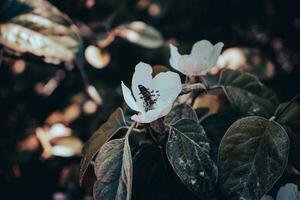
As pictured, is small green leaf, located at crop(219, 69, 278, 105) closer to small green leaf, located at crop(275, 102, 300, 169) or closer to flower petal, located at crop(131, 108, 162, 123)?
small green leaf, located at crop(275, 102, 300, 169)

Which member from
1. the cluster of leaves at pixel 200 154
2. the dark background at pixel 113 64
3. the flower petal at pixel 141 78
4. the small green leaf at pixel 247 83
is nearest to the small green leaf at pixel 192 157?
the cluster of leaves at pixel 200 154

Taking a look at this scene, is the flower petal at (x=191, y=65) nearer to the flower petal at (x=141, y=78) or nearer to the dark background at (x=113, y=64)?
the flower petal at (x=141, y=78)

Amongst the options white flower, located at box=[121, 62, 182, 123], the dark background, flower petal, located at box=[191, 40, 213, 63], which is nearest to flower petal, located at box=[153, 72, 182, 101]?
white flower, located at box=[121, 62, 182, 123]

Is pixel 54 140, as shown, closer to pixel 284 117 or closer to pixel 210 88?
pixel 210 88

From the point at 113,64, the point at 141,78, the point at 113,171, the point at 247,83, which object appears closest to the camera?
the point at 113,171

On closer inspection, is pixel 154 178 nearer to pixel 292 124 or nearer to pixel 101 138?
pixel 101 138

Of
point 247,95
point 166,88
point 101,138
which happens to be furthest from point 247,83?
point 101,138

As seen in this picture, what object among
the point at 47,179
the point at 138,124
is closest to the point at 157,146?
the point at 138,124

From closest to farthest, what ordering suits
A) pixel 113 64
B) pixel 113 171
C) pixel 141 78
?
pixel 113 171
pixel 141 78
pixel 113 64
